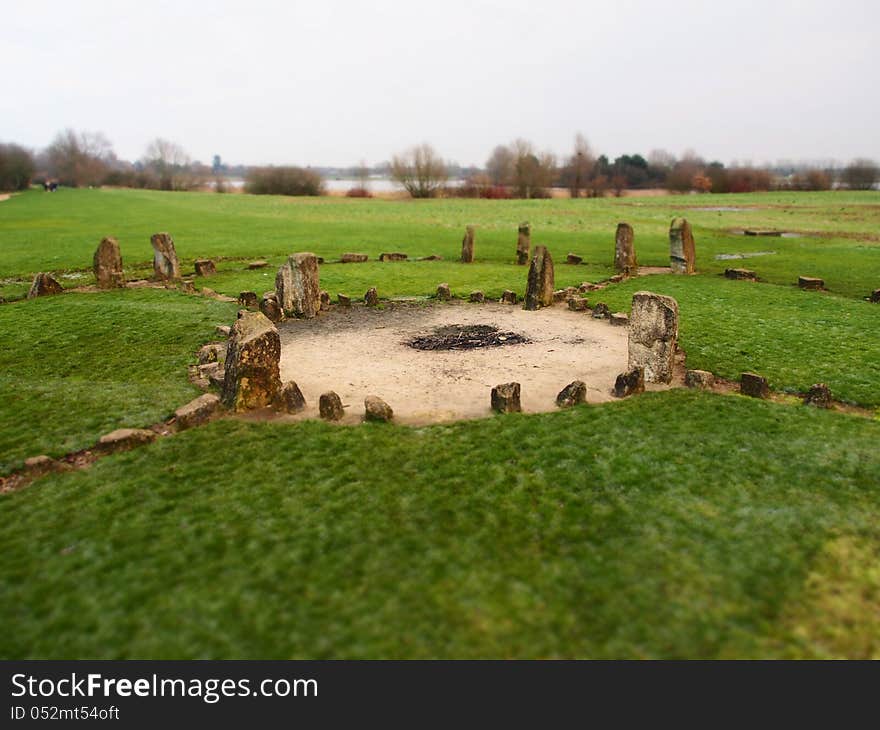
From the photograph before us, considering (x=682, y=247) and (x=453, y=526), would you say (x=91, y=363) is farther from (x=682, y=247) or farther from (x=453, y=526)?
(x=682, y=247)

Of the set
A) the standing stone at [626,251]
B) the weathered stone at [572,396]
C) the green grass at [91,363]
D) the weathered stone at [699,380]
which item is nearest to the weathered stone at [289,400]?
the green grass at [91,363]

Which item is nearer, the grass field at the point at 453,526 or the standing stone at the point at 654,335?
the grass field at the point at 453,526

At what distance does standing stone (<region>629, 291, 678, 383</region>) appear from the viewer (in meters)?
10.7

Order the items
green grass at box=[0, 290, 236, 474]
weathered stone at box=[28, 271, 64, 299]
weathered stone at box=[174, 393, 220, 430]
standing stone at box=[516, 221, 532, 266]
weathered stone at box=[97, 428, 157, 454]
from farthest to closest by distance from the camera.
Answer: standing stone at box=[516, 221, 532, 266]
weathered stone at box=[28, 271, 64, 299]
green grass at box=[0, 290, 236, 474]
weathered stone at box=[174, 393, 220, 430]
weathered stone at box=[97, 428, 157, 454]

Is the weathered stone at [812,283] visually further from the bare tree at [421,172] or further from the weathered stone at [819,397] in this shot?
the bare tree at [421,172]

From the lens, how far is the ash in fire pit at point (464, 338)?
13445mm

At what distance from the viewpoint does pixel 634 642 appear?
505 centimetres

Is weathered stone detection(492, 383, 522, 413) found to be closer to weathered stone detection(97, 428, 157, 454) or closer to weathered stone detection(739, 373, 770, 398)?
weathered stone detection(739, 373, 770, 398)

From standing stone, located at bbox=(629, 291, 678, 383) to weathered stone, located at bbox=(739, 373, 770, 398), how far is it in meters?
1.15

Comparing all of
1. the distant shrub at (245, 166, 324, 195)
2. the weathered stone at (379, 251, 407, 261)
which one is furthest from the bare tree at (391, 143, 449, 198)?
the weathered stone at (379, 251, 407, 261)

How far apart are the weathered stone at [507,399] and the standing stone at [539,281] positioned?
7487mm

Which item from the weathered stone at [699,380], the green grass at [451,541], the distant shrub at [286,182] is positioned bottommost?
the green grass at [451,541]
